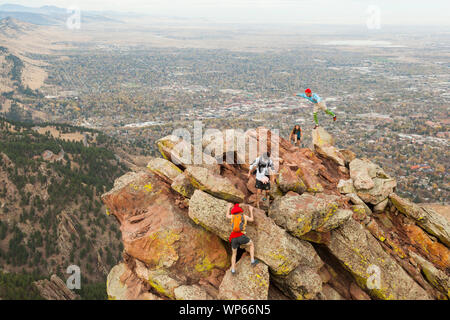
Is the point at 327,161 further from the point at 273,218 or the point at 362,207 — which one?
the point at 273,218

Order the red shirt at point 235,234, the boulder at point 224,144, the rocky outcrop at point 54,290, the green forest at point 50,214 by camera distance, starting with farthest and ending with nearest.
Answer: the green forest at point 50,214
the rocky outcrop at point 54,290
the boulder at point 224,144
the red shirt at point 235,234

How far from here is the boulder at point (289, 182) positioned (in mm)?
20047

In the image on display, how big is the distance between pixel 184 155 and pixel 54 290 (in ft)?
139

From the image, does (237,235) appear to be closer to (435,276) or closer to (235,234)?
(235,234)

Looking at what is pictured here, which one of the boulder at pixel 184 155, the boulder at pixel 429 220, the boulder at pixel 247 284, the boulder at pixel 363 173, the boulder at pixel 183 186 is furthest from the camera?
the boulder at pixel 363 173

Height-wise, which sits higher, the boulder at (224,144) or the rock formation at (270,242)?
the boulder at (224,144)

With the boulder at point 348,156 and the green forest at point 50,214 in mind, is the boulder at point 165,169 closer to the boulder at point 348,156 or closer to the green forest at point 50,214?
the boulder at point 348,156

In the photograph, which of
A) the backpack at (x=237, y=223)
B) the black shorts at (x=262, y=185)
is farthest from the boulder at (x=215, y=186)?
the backpack at (x=237, y=223)

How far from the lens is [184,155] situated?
22.3 metres

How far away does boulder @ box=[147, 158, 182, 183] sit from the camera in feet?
68.3

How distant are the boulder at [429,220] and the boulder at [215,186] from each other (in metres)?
12.2

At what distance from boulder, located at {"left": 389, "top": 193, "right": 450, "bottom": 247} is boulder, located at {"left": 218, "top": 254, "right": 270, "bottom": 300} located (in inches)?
494

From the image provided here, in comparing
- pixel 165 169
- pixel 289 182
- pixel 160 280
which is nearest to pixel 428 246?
pixel 289 182
